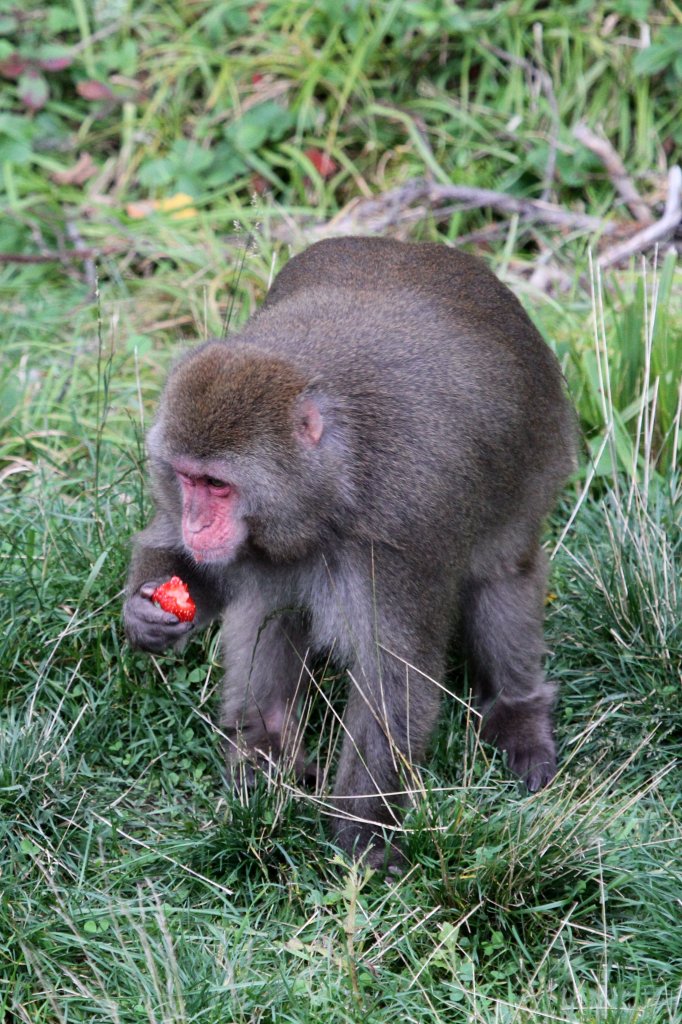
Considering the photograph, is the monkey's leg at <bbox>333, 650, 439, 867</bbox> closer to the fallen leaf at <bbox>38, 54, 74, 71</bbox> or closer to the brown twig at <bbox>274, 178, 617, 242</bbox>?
the brown twig at <bbox>274, 178, 617, 242</bbox>

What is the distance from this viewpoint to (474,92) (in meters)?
7.16

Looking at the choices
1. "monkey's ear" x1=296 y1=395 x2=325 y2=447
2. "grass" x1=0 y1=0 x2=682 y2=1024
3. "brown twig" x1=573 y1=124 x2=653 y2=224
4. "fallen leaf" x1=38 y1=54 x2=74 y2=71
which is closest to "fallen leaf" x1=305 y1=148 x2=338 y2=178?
"grass" x1=0 y1=0 x2=682 y2=1024

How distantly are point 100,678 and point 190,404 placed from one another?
1153 millimetres

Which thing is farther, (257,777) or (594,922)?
(257,777)

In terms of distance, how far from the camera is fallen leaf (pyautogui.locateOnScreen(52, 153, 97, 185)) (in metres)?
6.98

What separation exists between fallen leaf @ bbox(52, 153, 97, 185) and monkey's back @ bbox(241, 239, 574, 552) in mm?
3073

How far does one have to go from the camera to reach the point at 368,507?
339 centimetres

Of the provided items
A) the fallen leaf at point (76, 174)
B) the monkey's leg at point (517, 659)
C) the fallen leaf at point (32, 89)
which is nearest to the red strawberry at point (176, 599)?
the monkey's leg at point (517, 659)

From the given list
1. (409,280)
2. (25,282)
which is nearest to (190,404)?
(409,280)

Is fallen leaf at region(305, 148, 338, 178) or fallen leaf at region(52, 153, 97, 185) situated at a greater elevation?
fallen leaf at region(305, 148, 338, 178)

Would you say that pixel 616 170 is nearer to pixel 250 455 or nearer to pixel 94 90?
pixel 94 90

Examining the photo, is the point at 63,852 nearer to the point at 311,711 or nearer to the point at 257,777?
the point at 257,777

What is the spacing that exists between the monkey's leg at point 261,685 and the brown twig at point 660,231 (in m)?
2.96

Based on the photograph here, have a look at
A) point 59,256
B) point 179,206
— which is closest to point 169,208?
point 179,206
